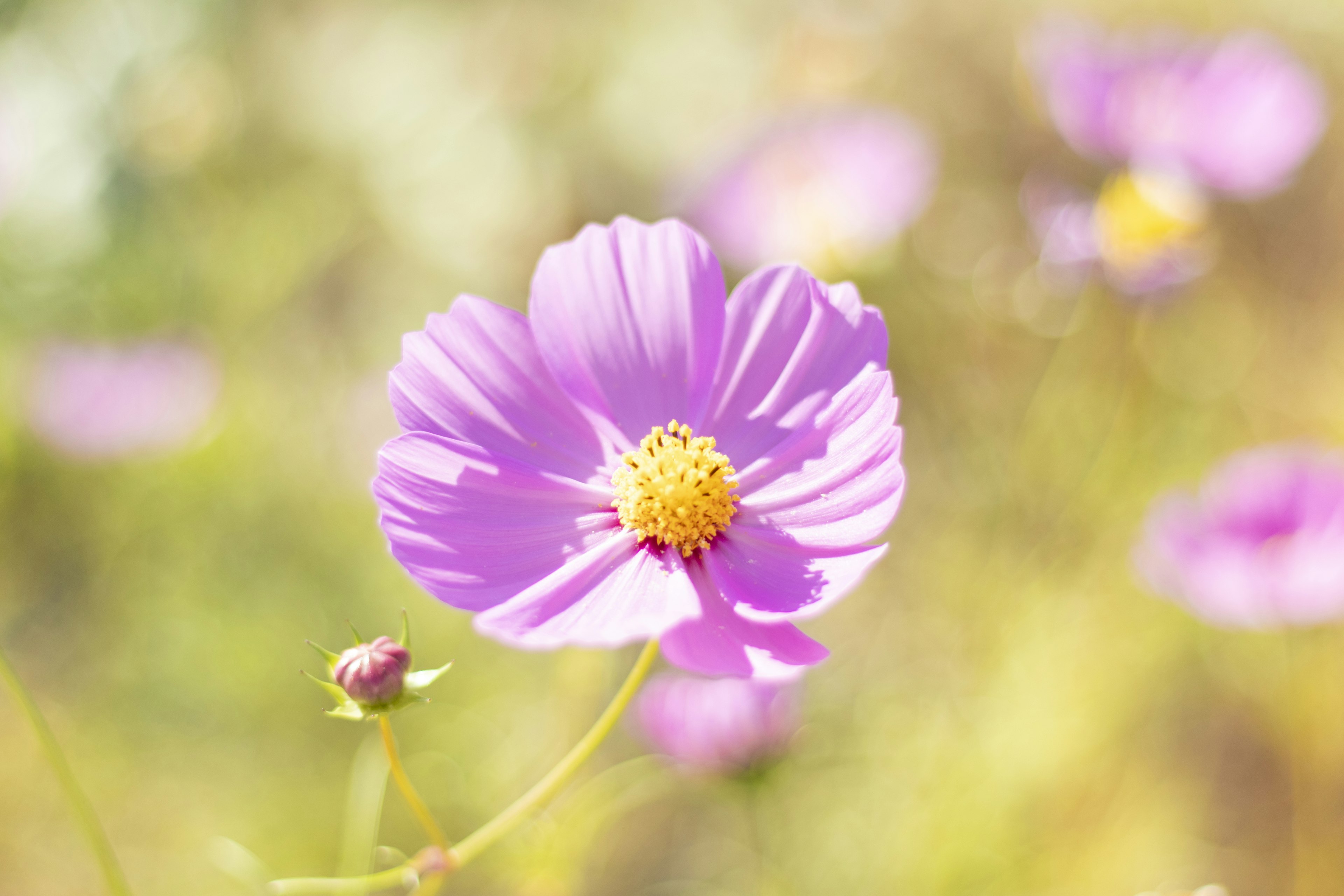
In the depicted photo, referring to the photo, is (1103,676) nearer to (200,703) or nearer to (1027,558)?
(1027,558)

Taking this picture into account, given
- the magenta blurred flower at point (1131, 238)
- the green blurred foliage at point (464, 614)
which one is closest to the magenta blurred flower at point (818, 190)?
the green blurred foliage at point (464, 614)

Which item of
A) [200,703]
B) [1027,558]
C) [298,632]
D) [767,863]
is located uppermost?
[1027,558]

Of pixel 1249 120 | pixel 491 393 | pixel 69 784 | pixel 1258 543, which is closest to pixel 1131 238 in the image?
pixel 1249 120

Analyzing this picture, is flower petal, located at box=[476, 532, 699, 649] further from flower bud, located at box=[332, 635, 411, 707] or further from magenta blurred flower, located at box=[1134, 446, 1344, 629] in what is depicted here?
magenta blurred flower, located at box=[1134, 446, 1344, 629]

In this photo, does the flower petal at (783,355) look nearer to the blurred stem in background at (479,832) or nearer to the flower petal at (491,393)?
the flower petal at (491,393)

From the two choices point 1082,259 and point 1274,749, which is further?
point 1274,749

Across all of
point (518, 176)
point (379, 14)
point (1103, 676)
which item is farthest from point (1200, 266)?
point (379, 14)

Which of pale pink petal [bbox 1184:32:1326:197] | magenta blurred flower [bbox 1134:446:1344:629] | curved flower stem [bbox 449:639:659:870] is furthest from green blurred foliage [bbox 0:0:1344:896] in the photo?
curved flower stem [bbox 449:639:659:870]
